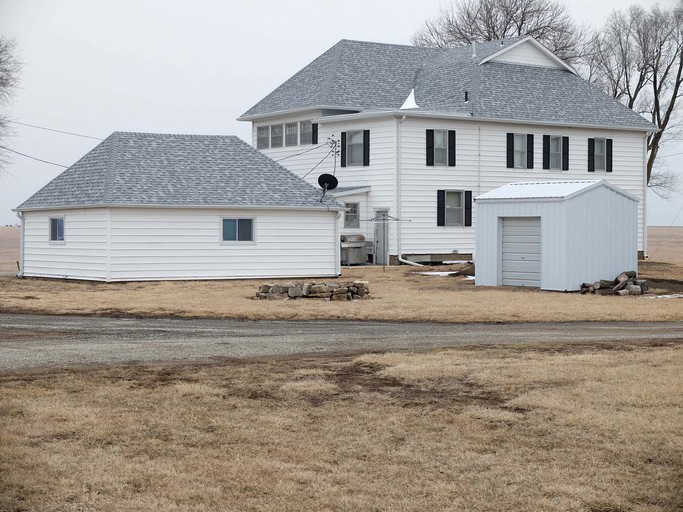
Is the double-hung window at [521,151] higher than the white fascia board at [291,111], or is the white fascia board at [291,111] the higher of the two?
the white fascia board at [291,111]

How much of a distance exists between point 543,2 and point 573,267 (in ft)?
123

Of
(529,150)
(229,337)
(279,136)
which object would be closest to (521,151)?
(529,150)

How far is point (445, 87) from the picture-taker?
150 feet

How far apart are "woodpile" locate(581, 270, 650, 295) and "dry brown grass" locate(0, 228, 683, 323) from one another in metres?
0.83

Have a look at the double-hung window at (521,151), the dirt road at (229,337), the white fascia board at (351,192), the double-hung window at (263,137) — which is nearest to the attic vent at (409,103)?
the white fascia board at (351,192)

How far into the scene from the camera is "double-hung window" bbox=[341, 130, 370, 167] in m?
42.8

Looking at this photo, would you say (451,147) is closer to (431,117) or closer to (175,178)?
(431,117)

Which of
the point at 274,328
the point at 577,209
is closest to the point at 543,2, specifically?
the point at 577,209

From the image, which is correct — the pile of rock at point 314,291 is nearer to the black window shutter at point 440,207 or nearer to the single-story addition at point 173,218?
the single-story addition at point 173,218

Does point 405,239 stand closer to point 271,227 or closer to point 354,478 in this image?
point 271,227

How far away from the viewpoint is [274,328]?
20484mm

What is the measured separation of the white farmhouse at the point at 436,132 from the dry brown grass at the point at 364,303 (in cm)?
858

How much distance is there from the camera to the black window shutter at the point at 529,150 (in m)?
45.2

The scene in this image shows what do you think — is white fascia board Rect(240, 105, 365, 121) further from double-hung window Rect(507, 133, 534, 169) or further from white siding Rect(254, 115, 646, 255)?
double-hung window Rect(507, 133, 534, 169)
